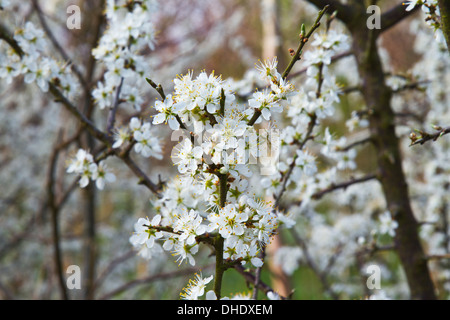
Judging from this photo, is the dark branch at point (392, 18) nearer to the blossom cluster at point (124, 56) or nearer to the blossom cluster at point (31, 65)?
the blossom cluster at point (124, 56)

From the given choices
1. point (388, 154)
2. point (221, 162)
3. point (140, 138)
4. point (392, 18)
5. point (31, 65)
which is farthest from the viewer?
point (388, 154)

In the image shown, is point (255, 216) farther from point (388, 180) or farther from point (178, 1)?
point (178, 1)

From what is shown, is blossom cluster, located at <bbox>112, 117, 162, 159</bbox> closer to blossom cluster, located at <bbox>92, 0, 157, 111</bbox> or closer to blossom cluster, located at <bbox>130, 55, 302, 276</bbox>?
blossom cluster, located at <bbox>92, 0, 157, 111</bbox>

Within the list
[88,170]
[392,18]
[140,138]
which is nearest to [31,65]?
[88,170]

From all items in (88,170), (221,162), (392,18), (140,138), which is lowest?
(221,162)

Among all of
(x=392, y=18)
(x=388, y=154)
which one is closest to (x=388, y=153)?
(x=388, y=154)

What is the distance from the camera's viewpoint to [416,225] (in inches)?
103

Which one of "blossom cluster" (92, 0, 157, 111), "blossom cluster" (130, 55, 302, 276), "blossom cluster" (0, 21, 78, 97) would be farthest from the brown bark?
"blossom cluster" (0, 21, 78, 97)

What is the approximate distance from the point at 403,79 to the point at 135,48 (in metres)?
1.88

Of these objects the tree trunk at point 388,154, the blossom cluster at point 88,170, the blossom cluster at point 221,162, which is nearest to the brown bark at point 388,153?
the tree trunk at point 388,154

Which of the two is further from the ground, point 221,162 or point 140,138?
point 140,138

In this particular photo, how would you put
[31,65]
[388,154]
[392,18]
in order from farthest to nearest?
[388,154] → [392,18] → [31,65]

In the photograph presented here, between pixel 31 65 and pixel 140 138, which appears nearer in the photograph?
pixel 140 138

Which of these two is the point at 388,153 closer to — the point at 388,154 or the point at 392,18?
the point at 388,154
